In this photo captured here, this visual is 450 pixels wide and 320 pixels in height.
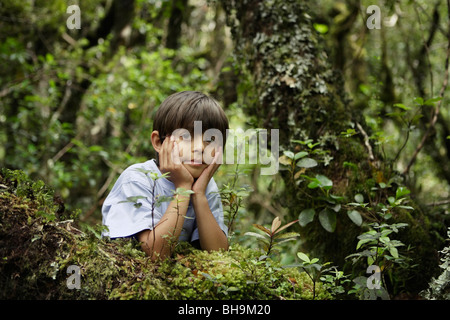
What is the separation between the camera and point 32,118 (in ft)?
21.1

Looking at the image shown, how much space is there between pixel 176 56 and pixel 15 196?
6764mm

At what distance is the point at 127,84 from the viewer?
21.8 ft

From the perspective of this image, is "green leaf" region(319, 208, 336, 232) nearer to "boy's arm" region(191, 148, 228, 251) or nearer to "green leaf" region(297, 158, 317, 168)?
"green leaf" region(297, 158, 317, 168)

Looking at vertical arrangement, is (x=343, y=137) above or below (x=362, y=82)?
below

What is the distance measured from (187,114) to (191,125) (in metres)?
0.07

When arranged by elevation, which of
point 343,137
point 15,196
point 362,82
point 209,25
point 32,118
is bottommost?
point 15,196

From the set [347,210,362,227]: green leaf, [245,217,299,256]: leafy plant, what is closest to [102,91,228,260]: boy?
[245,217,299,256]: leafy plant

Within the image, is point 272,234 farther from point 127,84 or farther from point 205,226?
point 127,84

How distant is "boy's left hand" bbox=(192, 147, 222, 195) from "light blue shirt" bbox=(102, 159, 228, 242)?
70mm

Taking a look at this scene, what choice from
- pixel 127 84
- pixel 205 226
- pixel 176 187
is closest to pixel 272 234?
pixel 205 226
